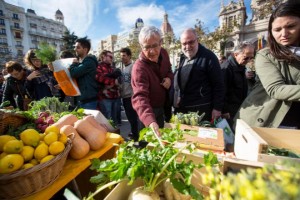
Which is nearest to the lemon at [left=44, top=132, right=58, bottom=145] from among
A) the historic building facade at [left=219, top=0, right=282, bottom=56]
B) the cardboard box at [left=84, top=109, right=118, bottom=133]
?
the cardboard box at [left=84, top=109, right=118, bottom=133]

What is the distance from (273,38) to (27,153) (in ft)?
5.94

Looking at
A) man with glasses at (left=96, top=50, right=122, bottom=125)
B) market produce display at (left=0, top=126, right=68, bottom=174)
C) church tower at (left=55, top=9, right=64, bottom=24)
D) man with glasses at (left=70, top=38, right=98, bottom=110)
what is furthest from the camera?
church tower at (left=55, top=9, right=64, bottom=24)

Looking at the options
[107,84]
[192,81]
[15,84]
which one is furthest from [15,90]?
[192,81]

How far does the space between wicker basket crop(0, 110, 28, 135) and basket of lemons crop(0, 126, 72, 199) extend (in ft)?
0.94

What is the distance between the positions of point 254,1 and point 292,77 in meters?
40.2

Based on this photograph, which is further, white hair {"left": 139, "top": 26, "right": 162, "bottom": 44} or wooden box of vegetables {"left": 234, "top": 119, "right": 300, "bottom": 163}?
white hair {"left": 139, "top": 26, "right": 162, "bottom": 44}

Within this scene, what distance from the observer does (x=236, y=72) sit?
2535mm

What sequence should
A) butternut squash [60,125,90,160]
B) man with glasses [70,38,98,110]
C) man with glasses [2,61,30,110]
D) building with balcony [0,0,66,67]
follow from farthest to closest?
building with balcony [0,0,66,67] < man with glasses [2,61,30,110] < man with glasses [70,38,98,110] < butternut squash [60,125,90,160]

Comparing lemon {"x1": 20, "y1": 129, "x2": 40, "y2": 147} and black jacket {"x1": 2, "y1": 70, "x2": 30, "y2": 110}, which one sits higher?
black jacket {"x1": 2, "y1": 70, "x2": 30, "y2": 110}


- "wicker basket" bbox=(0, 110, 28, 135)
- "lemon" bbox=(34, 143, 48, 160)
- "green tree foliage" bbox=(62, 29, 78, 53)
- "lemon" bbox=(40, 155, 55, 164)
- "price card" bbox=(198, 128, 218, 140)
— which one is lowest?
"price card" bbox=(198, 128, 218, 140)

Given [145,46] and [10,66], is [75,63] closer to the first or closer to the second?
[10,66]

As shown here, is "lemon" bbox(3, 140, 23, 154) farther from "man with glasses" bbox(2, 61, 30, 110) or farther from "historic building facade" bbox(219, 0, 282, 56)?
"historic building facade" bbox(219, 0, 282, 56)

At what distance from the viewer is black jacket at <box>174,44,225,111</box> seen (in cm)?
207

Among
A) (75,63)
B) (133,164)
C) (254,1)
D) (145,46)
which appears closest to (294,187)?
(133,164)
